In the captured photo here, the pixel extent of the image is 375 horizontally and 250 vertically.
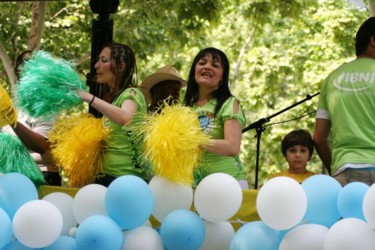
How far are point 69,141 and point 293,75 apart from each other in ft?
34.4

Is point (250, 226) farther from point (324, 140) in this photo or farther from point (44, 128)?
point (44, 128)

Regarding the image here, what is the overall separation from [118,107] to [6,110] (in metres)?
0.53

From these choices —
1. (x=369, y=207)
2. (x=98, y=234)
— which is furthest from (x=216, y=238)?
(x=369, y=207)

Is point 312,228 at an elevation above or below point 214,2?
below

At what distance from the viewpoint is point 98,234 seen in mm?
3176

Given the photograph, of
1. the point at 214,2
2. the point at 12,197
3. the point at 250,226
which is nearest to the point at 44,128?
the point at 12,197

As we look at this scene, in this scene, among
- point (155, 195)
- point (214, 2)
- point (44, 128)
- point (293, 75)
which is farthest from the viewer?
point (293, 75)

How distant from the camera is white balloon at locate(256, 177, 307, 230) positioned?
309 centimetres

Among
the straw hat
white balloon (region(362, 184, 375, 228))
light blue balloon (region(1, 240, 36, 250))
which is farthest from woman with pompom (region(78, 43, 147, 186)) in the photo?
white balloon (region(362, 184, 375, 228))

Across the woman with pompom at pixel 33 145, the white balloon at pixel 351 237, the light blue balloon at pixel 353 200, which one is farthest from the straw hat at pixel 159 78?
the white balloon at pixel 351 237

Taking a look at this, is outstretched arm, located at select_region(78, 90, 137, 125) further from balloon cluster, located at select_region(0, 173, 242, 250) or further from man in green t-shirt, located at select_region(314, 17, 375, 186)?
man in green t-shirt, located at select_region(314, 17, 375, 186)

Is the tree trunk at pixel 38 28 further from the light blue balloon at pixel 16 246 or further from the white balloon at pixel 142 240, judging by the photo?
the white balloon at pixel 142 240

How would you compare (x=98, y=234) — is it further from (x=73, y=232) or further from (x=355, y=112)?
(x=355, y=112)

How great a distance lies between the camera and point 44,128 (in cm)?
411
